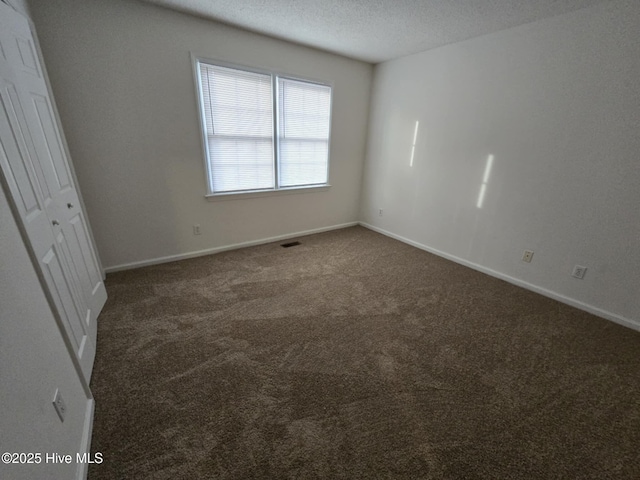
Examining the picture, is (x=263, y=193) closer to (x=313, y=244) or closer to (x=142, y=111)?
(x=313, y=244)

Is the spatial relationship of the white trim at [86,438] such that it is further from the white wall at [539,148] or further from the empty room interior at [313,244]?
the white wall at [539,148]

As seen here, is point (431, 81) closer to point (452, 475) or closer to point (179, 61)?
point (179, 61)

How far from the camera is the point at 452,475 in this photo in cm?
115

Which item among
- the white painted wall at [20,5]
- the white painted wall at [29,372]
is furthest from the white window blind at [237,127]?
the white painted wall at [29,372]

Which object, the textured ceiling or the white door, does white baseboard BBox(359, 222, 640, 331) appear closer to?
the textured ceiling

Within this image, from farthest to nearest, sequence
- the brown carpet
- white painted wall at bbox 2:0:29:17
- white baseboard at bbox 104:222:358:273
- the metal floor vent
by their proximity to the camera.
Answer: the metal floor vent < white baseboard at bbox 104:222:358:273 < white painted wall at bbox 2:0:29:17 < the brown carpet

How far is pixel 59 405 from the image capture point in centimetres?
102

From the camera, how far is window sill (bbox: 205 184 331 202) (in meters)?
3.11

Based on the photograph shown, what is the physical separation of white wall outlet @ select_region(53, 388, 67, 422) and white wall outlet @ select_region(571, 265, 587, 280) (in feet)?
12.3

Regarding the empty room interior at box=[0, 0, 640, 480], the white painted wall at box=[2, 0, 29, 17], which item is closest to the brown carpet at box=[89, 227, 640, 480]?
the empty room interior at box=[0, 0, 640, 480]

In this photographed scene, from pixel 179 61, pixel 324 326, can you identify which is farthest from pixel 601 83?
pixel 179 61

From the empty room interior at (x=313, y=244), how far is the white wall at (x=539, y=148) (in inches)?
0.8

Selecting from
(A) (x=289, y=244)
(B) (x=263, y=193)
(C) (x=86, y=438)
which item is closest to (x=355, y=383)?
(C) (x=86, y=438)

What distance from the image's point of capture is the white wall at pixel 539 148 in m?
2.05
